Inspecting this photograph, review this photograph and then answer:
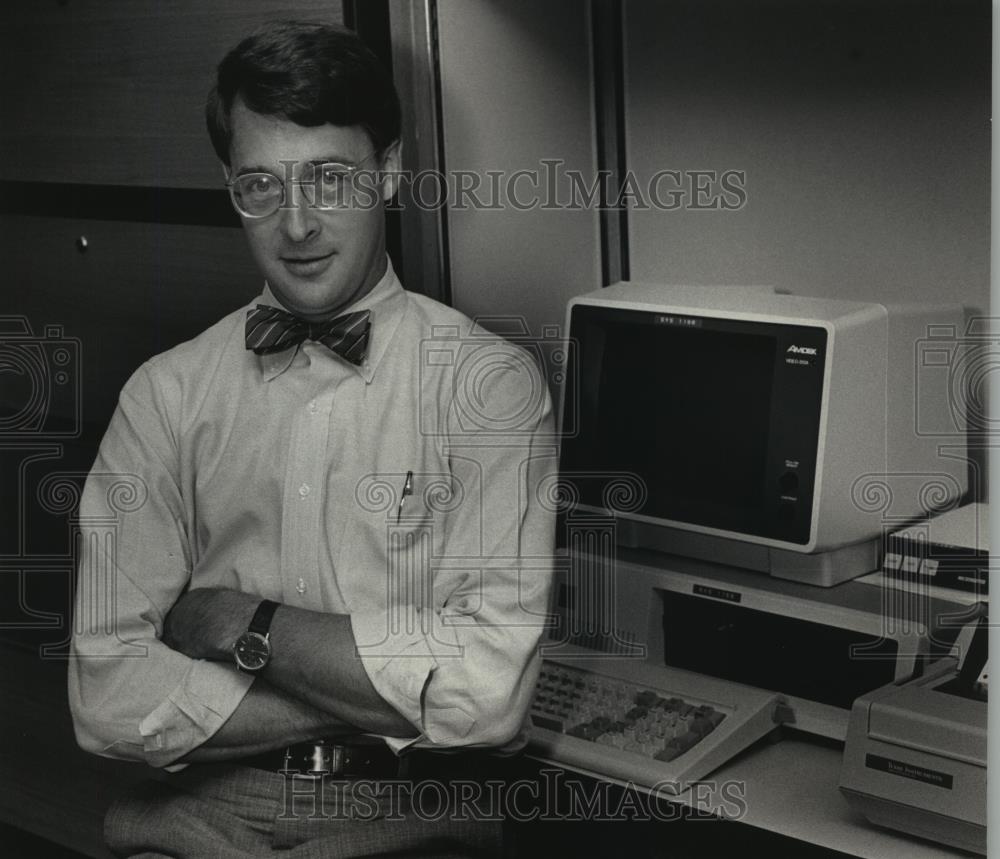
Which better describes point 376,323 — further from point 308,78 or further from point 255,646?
point 255,646

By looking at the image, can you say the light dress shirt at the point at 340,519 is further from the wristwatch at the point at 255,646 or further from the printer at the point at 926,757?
the printer at the point at 926,757

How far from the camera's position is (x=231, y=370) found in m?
1.75

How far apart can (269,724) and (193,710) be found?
0.30ft

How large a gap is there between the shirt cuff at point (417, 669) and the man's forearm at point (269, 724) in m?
0.12

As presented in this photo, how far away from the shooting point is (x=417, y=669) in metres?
1.53

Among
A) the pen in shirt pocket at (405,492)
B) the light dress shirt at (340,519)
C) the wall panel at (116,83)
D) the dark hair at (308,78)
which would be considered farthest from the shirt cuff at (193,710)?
the wall panel at (116,83)

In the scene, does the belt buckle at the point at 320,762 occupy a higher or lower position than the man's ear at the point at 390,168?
lower

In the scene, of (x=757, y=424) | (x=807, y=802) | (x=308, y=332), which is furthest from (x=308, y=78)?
(x=807, y=802)

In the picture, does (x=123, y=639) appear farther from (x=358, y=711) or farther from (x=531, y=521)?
(x=531, y=521)

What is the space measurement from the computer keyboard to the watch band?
38 centimetres

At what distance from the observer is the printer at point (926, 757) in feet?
4.76

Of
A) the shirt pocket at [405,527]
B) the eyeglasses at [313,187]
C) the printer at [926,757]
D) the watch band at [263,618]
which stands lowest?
the printer at [926,757]

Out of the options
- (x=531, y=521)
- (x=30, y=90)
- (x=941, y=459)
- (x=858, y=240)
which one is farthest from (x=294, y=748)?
(x=30, y=90)

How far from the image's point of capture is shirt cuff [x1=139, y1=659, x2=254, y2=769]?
163cm
